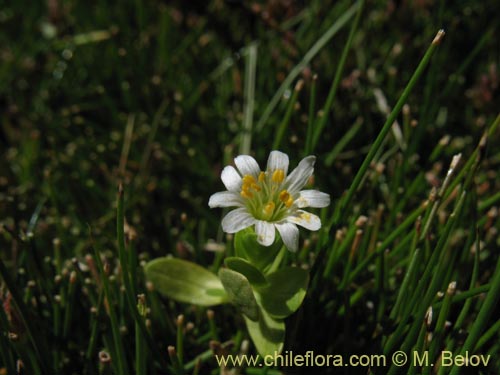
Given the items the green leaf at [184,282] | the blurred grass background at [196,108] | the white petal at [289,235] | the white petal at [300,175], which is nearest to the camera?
the white petal at [289,235]

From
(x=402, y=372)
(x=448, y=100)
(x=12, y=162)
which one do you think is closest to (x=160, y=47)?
(x=12, y=162)

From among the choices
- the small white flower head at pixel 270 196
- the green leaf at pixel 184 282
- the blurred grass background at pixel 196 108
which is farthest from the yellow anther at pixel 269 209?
the blurred grass background at pixel 196 108

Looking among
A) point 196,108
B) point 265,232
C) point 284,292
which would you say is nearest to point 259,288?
point 284,292

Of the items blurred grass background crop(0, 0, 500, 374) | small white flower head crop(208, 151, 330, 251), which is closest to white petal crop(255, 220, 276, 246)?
small white flower head crop(208, 151, 330, 251)

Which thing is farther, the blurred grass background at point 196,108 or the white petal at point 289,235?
the blurred grass background at point 196,108

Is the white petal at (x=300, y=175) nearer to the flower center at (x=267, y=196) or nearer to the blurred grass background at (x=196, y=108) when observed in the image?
the flower center at (x=267, y=196)

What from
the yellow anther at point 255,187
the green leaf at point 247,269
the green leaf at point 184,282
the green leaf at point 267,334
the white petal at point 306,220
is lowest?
the green leaf at point 267,334
